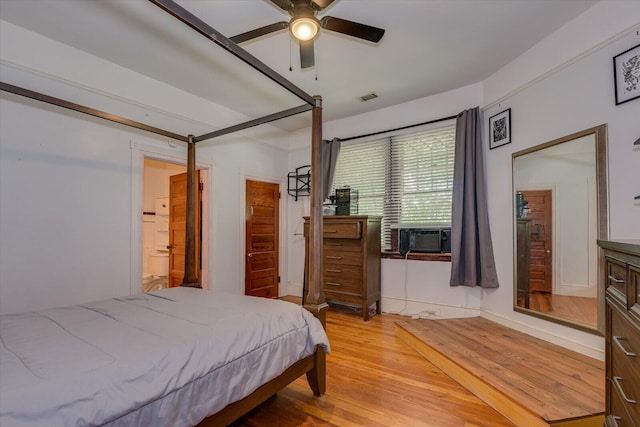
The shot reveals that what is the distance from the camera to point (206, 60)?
289 cm

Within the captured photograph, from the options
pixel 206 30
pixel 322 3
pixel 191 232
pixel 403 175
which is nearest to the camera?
pixel 206 30

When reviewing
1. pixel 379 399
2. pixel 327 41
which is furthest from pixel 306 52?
pixel 379 399

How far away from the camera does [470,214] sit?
129 inches

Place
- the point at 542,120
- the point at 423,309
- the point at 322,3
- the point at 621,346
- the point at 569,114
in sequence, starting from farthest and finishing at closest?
1. the point at 423,309
2. the point at 542,120
3. the point at 569,114
4. the point at 322,3
5. the point at 621,346

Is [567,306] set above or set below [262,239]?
below

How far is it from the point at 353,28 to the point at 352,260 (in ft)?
8.36

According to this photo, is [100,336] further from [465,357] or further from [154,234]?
[154,234]

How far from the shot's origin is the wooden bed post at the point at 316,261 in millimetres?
2023

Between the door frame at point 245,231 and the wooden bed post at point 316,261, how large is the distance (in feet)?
7.47

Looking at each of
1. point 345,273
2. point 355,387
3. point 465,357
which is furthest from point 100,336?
point 345,273

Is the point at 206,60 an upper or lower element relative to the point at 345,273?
upper

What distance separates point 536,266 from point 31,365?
3.51 m

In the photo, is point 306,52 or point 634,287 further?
point 306,52

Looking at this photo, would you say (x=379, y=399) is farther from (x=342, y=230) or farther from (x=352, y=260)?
(x=342, y=230)
